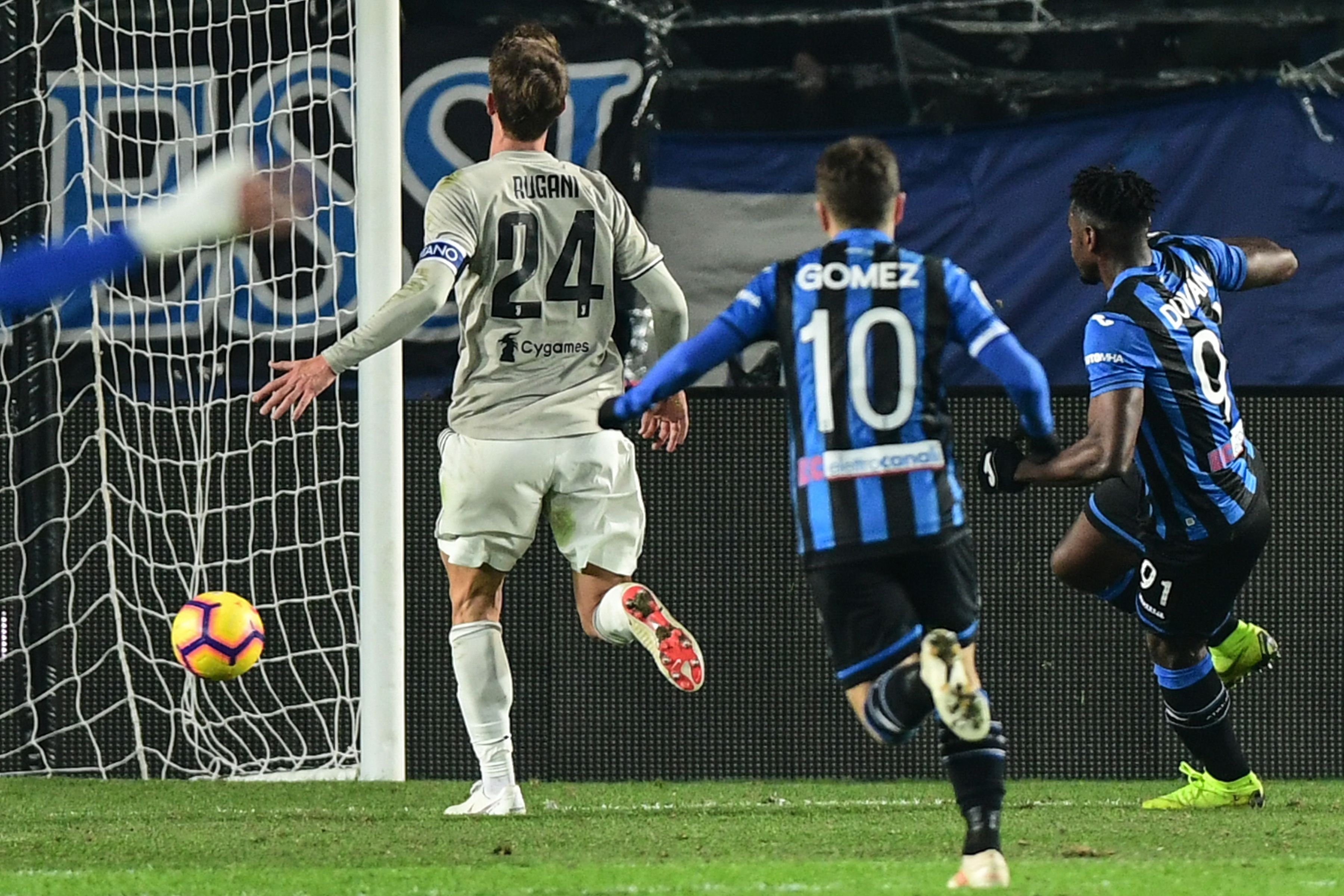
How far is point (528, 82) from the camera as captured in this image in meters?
5.96

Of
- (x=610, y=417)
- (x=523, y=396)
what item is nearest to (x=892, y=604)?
(x=610, y=417)

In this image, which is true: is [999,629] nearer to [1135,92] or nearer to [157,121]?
[1135,92]

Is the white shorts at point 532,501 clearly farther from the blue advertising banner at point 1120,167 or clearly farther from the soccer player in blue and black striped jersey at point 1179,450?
the blue advertising banner at point 1120,167

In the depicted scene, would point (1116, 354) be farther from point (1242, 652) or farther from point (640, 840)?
point (640, 840)

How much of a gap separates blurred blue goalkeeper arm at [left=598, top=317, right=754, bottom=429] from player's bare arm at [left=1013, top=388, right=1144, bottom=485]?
37.6 inches

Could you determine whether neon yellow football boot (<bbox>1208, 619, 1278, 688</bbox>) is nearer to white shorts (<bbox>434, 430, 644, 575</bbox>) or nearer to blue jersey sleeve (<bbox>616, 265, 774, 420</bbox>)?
white shorts (<bbox>434, 430, 644, 575</bbox>)

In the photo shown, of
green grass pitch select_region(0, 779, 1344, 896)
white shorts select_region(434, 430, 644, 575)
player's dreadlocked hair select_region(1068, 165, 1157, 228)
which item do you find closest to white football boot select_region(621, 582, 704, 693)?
green grass pitch select_region(0, 779, 1344, 896)

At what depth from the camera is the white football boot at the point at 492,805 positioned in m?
6.16

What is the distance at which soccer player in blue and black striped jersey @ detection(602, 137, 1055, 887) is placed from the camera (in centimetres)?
439

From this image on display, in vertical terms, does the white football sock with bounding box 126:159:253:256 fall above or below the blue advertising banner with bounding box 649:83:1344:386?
below

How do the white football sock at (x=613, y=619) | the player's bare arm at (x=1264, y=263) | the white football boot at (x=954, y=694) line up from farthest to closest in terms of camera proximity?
the player's bare arm at (x=1264, y=263), the white football sock at (x=613, y=619), the white football boot at (x=954, y=694)

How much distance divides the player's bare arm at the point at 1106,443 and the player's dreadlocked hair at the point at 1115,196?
0.52 m

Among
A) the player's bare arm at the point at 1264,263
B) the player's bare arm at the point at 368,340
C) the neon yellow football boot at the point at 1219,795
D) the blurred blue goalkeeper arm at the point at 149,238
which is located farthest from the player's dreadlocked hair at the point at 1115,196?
the blurred blue goalkeeper arm at the point at 149,238

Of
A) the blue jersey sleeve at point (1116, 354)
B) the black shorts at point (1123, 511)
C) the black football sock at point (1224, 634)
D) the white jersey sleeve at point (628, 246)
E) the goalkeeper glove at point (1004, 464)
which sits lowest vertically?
the black football sock at point (1224, 634)
